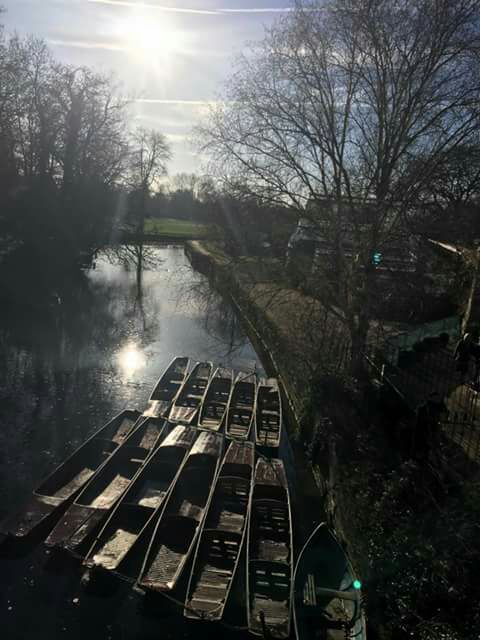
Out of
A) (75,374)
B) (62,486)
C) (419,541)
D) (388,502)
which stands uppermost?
(419,541)

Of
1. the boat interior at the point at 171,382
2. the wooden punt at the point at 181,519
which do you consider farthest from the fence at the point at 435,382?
the boat interior at the point at 171,382

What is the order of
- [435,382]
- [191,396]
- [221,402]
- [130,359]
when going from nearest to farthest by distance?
[435,382]
[221,402]
[191,396]
[130,359]

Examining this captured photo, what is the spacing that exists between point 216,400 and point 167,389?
169 centimetres

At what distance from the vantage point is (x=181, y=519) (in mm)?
8867

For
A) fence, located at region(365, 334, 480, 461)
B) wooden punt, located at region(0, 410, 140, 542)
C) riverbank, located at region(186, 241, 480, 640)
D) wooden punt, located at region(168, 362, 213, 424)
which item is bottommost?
wooden punt, located at region(0, 410, 140, 542)

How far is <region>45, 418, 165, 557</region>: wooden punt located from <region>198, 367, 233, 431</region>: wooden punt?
123 cm

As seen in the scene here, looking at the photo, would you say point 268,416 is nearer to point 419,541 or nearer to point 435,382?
point 435,382

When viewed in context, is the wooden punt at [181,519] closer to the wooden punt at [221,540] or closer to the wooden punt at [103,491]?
the wooden punt at [221,540]

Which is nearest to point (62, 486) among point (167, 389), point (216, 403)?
point (216, 403)

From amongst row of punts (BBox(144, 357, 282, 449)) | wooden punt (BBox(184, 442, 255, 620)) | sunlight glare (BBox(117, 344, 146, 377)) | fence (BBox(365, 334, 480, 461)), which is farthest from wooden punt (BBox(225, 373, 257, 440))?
sunlight glare (BBox(117, 344, 146, 377))

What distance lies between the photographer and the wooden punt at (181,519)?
25.1 feet

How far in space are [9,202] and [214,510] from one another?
2528 cm

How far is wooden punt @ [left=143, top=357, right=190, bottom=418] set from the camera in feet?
44.8

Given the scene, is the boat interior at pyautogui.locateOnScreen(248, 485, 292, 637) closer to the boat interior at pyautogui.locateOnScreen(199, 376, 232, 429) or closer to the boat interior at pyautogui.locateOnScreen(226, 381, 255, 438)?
the boat interior at pyautogui.locateOnScreen(226, 381, 255, 438)
